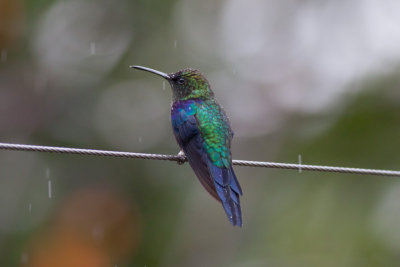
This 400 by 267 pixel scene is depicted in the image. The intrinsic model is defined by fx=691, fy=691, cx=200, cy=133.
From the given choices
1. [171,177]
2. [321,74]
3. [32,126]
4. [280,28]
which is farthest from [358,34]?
[32,126]

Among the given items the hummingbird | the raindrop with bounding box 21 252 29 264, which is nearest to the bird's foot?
the hummingbird

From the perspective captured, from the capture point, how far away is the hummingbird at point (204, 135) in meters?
3.77

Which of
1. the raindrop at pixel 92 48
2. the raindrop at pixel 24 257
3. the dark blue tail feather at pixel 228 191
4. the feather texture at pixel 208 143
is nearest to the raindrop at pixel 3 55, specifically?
the raindrop at pixel 92 48

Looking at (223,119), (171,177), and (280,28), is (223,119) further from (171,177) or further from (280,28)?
(280,28)

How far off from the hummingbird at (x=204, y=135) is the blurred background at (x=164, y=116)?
4.86 ft

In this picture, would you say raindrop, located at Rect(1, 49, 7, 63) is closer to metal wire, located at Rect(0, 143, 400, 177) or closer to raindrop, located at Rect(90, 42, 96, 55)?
raindrop, located at Rect(90, 42, 96, 55)

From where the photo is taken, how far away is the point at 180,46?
6.89 m

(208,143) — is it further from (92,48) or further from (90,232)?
(92,48)

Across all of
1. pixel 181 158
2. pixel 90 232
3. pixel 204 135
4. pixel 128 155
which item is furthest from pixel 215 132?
pixel 90 232

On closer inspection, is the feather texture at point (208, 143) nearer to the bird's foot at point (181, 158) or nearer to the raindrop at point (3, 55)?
the bird's foot at point (181, 158)

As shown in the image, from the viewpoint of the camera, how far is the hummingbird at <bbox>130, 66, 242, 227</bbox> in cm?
377

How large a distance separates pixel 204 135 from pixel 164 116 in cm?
284

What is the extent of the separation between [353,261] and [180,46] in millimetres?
2825

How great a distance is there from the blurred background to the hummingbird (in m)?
1.48
